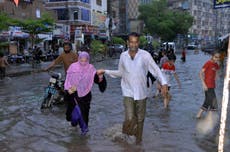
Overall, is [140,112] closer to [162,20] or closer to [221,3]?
[221,3]

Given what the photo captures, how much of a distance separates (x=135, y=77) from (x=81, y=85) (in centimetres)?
140

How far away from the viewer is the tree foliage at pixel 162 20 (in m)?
88.7

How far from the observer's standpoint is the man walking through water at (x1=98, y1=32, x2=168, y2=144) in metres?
6.45

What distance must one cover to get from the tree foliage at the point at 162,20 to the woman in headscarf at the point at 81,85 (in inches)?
3201

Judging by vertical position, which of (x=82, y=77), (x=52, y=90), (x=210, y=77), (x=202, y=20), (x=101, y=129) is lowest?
(x=101, y=129)

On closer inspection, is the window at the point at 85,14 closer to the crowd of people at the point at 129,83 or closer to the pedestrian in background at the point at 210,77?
the crowd of people at the point at 129,83

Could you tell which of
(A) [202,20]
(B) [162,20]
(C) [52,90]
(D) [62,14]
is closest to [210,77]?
(C) [52,90]

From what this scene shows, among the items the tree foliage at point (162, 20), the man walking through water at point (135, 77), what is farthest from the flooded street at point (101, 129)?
the tree foliage at point (162, 20)

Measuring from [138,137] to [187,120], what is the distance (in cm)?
270

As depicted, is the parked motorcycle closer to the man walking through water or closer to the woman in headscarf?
the woman in headscarf

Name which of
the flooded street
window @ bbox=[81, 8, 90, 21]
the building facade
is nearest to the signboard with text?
the flooded street

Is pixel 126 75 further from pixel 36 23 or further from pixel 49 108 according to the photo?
pixel 36 23

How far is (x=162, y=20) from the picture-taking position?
89312mm

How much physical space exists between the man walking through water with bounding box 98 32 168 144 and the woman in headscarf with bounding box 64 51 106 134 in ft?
3.14
